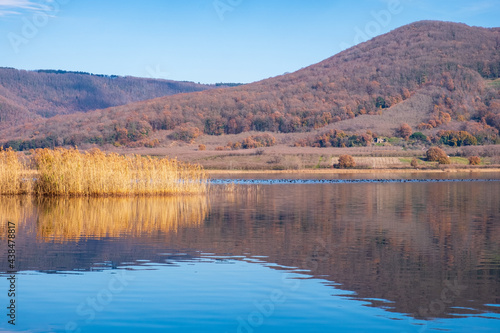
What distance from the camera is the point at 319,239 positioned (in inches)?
609

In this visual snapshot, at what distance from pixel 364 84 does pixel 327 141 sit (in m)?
27.9

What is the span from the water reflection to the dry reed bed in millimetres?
1213

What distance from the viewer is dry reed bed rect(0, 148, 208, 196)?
27.5m

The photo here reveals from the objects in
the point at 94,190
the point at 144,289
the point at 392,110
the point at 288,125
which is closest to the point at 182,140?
the point at 288,125

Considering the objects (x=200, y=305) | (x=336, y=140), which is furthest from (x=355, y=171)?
(x=200, y=305)

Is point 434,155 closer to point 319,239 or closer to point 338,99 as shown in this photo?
point 338,99

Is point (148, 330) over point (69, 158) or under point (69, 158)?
under

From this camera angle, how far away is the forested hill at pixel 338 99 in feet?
323

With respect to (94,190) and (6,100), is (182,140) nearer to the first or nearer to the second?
(6,100)

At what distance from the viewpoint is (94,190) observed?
90.4 ft

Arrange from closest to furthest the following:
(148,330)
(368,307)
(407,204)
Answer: (148,330), (368,307), (407,204)

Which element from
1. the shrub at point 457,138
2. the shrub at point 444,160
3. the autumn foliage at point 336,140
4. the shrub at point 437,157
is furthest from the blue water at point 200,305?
the shrub at point 457,138

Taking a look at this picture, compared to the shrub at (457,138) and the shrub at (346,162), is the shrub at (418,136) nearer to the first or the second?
the shrub at (457,138)

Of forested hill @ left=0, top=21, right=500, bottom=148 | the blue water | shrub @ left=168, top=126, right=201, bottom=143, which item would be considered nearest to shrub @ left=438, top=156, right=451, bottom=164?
forested hill @ left=0, top=21, right=500, bottom=148
